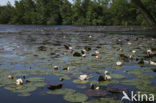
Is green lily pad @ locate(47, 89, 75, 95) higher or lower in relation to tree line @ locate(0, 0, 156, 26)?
lower

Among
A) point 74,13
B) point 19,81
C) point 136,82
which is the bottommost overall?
point 136,82

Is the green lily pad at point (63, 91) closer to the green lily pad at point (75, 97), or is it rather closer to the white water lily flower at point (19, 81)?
the green lily pad at point (75, 97)

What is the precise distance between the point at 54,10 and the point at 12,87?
59.0 m

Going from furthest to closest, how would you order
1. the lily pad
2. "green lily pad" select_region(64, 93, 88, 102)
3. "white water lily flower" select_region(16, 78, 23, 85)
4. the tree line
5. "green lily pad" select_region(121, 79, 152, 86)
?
the tree line
"green lily pad" select_region(121, 79, 152, 86)
"white water lily flower" select_region(16, 78, 23, 85)
the lily pad
"green lily pad" select_region(64, 93, 88, 102)

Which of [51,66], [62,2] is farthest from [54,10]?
[51,66]

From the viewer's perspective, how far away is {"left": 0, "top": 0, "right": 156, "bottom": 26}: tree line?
5011 cm

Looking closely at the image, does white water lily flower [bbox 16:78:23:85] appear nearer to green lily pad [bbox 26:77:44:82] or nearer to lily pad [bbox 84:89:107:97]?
green lily pad [bbox 26:77:44:82]

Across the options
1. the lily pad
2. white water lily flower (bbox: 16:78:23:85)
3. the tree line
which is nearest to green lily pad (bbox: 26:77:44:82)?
white water lily flower (bbox: 16:78:23:85)

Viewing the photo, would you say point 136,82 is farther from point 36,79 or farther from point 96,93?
point 36,79

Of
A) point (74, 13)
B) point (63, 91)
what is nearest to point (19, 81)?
point (63, 91)

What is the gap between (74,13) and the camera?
58.8 meters

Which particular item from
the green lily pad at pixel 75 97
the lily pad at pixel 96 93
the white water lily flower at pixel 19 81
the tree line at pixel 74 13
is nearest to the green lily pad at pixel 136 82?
the lily pad at pixel 96 93

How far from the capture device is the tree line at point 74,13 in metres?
50.1

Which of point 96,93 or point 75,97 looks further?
point 96,93
